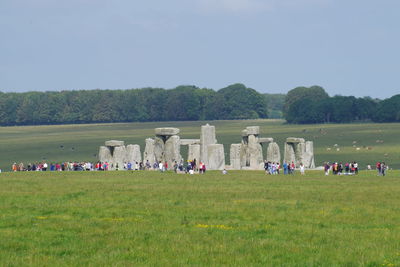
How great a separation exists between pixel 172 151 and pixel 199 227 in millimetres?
39193

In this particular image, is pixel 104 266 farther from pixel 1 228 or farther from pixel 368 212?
pixel 368 212

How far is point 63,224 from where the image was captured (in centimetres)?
2086

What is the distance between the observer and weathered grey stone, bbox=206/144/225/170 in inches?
2287

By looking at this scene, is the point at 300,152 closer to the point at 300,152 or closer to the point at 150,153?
the point at 300,152

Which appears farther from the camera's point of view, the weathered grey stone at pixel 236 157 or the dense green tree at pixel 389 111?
the dense green tree at pixel 389 111

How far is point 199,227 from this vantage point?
20391mm

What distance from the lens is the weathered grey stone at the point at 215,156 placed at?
58.1 m

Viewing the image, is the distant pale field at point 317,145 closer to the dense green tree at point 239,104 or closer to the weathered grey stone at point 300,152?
the weathered grey stone at point 300,152

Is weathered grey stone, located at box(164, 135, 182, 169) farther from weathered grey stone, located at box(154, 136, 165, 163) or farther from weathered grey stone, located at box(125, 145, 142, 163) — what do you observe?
weathered grey stone, located at box(125, 145, 142, 163)

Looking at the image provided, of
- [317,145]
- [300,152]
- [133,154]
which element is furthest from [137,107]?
[300,152]

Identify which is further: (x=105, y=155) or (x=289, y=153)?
(x=105, y=155)

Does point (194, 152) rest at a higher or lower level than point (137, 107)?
lower

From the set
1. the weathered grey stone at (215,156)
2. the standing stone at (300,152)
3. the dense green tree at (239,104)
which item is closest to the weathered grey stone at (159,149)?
the weathered grey stone at (215,156)

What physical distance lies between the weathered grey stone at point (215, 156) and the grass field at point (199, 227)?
952 inches
